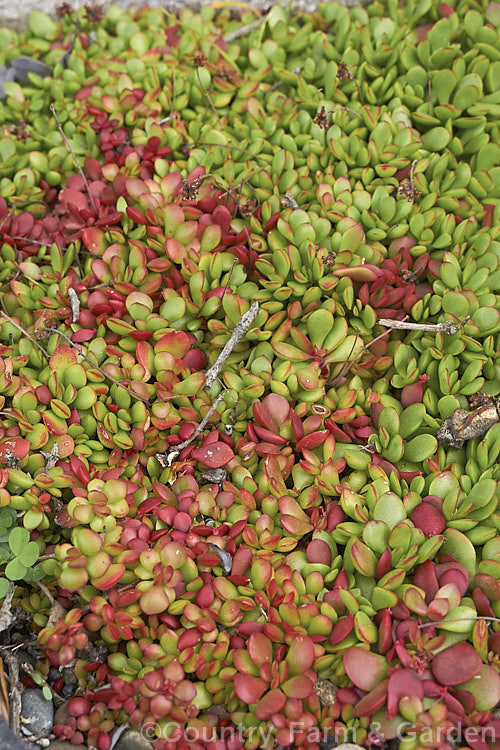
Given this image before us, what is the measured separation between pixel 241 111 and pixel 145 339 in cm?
123

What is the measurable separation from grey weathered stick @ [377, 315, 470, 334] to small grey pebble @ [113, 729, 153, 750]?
1448mm

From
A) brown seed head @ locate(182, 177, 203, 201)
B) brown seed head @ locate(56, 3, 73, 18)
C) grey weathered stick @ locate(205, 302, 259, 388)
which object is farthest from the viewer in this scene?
brown seed head @ locate(56, 3, 73, 18)

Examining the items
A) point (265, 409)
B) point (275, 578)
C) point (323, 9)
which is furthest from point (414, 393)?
point (323, 9)

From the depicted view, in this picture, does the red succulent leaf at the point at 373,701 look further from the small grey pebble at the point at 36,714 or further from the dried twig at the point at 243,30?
the dried twig at the point at 243,30

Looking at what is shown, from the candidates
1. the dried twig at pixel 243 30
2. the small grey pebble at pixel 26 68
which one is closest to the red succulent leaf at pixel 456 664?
the dried twig at pixel 243 30

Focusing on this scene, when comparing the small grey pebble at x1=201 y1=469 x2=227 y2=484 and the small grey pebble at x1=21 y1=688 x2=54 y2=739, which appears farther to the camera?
the small grey pebble at x1=201 y1=469 x2=227 y2=484

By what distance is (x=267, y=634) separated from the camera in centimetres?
158

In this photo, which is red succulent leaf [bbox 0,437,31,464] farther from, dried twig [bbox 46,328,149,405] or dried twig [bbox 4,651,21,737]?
dried twig [bbox 4,651,21,737]

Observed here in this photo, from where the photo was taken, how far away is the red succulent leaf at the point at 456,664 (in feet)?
4.72

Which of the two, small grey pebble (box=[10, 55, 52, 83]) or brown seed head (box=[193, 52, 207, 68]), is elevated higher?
brown seed head (box=[193, 52, 207, 68])

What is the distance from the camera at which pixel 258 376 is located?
2.00m

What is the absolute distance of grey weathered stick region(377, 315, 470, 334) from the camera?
1963 millimetres

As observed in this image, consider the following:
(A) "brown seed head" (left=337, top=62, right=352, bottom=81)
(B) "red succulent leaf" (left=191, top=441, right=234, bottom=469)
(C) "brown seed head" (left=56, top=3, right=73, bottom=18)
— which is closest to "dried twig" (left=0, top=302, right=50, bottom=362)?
(B) "red succulent leaf" (left=191, top=441, right=234, bottom=469)

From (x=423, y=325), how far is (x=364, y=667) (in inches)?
43.4
